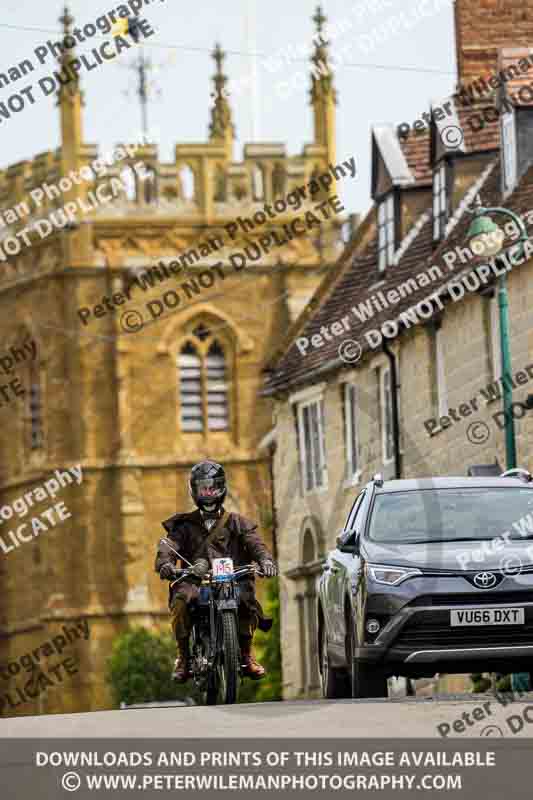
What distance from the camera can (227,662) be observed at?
59.1ft

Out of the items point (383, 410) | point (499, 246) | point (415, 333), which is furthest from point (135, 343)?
point (499, 246)

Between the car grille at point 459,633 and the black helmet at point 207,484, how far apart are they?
1588 millimetres

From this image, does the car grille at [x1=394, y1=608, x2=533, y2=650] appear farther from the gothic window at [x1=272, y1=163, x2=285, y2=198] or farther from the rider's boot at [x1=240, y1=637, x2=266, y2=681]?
the gothic window at [x1=272, y1=163, x2=285, y2=198]

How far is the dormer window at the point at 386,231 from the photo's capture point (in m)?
45.3

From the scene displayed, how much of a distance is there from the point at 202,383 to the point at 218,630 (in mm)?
62489

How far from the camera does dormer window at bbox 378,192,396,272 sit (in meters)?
45.3

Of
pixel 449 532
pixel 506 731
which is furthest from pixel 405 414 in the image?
pixel 506 731

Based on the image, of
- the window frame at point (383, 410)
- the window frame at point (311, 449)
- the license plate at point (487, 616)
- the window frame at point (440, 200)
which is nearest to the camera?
the license plate at point (487, 616)

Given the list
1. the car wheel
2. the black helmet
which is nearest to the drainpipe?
the car wheel

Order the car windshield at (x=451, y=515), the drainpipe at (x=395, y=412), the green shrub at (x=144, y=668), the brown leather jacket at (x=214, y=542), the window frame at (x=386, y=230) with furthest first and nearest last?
1. the green shrub at (x=144, y=668)
2. the window frame at (x=386, y=230)
3. the drainpipe at (x=395, y=412)
4. the car windshield at (x=451, y=515)
5. the brown leather jacket at (x=214, y=542)

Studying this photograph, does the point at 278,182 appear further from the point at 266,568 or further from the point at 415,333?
the point at 266,568

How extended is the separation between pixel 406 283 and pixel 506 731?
28.0 m

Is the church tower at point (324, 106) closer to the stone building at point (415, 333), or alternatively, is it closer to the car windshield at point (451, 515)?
the stone building at point (415, 333)

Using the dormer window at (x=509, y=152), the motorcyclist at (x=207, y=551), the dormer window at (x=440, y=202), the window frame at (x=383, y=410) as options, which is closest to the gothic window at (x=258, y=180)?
the window frame at (x=383, y=410)
